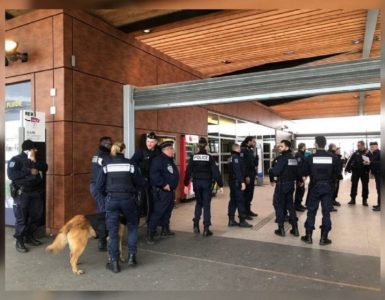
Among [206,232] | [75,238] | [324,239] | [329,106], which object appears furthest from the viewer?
[329,106]

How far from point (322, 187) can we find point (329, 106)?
15.7 metres

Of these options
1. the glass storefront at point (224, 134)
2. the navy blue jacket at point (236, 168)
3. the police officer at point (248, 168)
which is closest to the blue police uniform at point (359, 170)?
the police officer at point (248, 168)

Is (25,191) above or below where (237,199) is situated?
above

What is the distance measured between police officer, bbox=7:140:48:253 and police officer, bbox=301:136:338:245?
168 inches

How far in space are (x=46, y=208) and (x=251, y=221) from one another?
3.96 meters

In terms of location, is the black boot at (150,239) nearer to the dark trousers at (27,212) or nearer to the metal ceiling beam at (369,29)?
the dark trousers at (27,212)

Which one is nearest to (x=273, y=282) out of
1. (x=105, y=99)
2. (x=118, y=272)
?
(x=118, y=272)

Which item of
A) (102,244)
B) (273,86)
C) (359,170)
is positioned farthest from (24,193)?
(359,170)

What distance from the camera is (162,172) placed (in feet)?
17.6

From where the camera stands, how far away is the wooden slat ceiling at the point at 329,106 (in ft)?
55.0

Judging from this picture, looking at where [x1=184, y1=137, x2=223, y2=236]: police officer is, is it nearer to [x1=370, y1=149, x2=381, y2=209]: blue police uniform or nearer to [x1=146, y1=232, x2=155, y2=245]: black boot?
[x1=146, y1=232, x2=155, y2=245]: black boot

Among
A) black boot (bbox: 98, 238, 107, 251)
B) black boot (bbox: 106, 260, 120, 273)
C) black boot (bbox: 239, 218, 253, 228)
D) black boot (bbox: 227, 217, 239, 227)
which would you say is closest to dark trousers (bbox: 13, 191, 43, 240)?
black boot (bbox: 98, 238, 107, 251)

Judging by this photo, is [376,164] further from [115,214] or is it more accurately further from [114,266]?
[114,266]

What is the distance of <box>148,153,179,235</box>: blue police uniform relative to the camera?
17.5 feet
